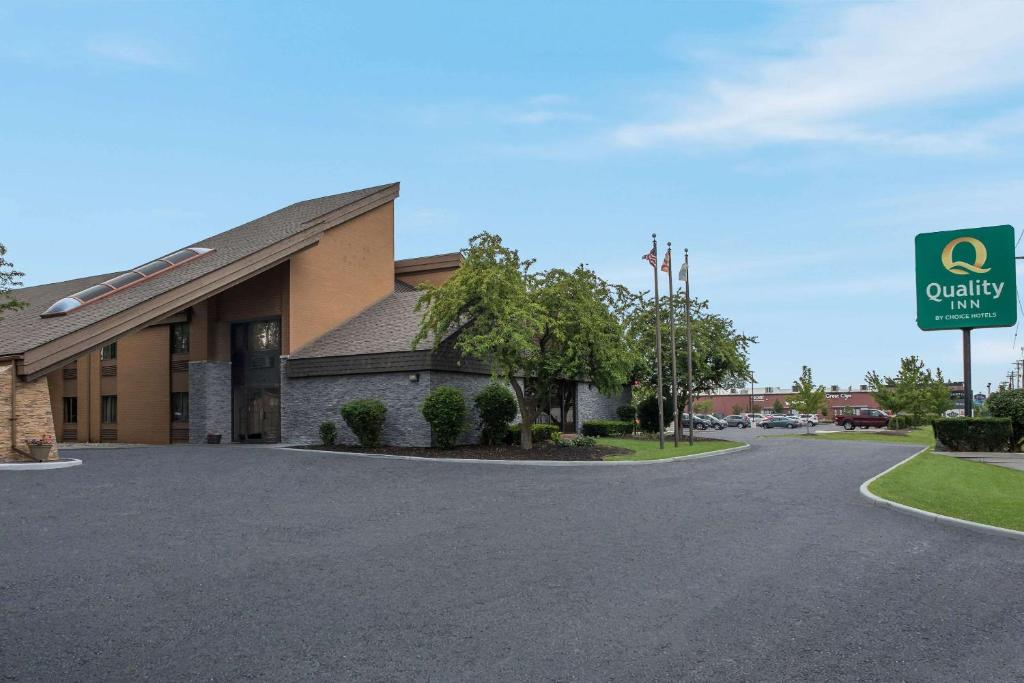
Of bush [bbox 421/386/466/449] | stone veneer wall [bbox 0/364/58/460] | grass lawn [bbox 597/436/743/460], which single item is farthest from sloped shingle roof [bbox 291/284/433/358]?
stone veneer wall [bbox 0/364/58/460]

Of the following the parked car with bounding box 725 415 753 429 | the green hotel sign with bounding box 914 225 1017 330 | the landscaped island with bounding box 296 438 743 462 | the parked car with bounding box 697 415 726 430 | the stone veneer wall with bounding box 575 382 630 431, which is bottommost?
the parked car with bounding box 725 415 753 429

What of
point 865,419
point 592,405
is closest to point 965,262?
point 592,405

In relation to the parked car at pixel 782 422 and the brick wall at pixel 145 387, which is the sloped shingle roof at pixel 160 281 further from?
the parked car at pixel 782 422

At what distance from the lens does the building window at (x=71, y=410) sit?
38938 millimetres

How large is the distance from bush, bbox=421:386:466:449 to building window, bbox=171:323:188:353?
48.4ft

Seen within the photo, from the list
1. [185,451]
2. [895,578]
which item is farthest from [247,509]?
[185,451]

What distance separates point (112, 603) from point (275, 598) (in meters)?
1.55

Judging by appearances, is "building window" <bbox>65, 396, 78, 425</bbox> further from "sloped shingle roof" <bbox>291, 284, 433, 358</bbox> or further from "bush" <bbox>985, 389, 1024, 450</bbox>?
"bush" <bbox>985, 389, 1024, 450</bbox>

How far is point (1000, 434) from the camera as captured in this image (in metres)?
30.6

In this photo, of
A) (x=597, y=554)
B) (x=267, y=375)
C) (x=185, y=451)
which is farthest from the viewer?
(x=267, y=375)

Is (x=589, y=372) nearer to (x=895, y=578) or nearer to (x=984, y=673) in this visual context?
(x=895, y=578)

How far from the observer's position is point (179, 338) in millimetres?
35406

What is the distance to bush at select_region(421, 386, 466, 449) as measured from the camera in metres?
26.0

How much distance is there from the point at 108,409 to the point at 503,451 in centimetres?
2292
